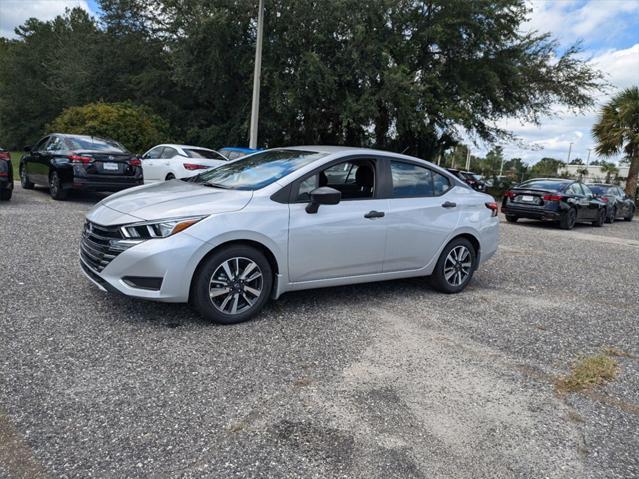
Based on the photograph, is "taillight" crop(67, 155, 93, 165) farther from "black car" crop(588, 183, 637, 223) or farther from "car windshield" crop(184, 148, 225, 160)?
"black car" crop(588, 183, 637, 223)

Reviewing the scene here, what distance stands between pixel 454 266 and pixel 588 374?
7.17 feet

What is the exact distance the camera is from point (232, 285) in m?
4.31

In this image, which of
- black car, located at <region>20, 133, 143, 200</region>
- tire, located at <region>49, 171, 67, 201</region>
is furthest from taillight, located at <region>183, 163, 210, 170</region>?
tire, located at <region>49, 171, 67, 201</region>

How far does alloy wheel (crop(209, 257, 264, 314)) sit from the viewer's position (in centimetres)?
425

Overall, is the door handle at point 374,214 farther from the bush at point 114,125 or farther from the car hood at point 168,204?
the bush at point 114,125

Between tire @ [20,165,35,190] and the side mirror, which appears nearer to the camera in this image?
the side mirror

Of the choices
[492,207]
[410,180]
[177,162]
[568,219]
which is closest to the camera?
[410,180]

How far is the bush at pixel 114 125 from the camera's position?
20719mm

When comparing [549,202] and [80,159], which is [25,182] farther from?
[549,202]

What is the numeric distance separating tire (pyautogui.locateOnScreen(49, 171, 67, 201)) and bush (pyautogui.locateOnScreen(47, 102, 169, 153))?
10019 mm

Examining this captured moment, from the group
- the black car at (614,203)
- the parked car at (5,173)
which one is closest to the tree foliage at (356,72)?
the black car at (614,203)

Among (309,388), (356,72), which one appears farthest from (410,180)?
(356,72)

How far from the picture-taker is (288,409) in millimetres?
3100

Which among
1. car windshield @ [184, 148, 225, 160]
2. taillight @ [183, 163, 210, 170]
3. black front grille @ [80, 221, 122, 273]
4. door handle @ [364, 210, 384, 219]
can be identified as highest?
car windshield @ [184, 148, 225, 160]
